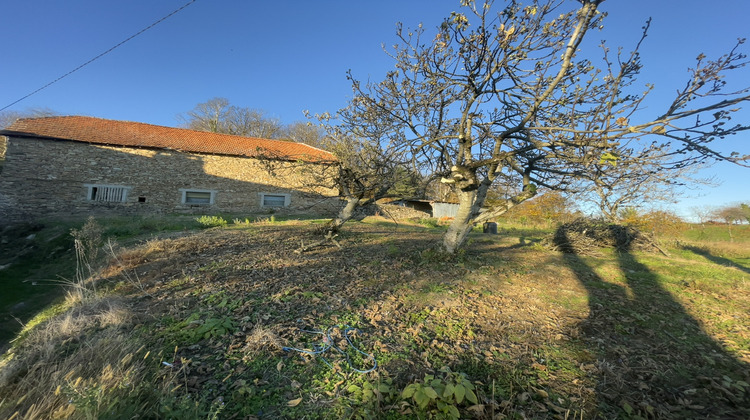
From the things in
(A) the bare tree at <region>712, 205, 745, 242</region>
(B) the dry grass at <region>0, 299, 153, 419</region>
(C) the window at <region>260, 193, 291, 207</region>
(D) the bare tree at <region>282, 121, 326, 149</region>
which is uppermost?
(D) the bare tree at <region>282, 121, 326, 149</region>

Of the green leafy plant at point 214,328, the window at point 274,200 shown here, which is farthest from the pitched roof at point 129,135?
the green leafy plant at point 214,328

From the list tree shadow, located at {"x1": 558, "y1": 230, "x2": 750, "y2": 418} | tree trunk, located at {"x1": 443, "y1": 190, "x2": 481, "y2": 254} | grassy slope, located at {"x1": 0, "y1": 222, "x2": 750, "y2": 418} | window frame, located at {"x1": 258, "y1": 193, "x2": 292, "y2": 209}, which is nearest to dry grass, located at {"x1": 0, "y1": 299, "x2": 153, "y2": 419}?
grassy slope, located at {"x1": 0, "y1": 222, "x2": 750, "y2": 418}

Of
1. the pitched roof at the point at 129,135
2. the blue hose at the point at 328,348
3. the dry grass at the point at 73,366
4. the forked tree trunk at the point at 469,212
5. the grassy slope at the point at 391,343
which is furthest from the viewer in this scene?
the pitched roof at the point at 129,135

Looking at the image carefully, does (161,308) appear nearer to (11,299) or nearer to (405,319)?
(405,319)

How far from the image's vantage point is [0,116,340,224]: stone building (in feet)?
44.7

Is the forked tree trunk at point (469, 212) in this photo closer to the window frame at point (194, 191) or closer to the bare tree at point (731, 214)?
the window frame at point (194, 191)

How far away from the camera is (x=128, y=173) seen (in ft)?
50.5

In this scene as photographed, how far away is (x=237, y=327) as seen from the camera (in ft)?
10.3

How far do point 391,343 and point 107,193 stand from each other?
18.3m

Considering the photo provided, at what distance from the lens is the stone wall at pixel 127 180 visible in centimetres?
1353

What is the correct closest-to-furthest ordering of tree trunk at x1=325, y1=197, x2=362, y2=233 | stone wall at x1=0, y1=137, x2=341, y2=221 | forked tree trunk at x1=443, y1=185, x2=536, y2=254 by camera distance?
forked tree trunk at x1=443, y1=185, x2=536, y2=254 < tree trunk at x1=325, y1=197, x2=362, y2=233 < stone wall at x1=0, y1=137, x2=341, y2=221

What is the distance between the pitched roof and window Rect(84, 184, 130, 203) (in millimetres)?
2188

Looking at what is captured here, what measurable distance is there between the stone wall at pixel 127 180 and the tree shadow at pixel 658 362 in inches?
423

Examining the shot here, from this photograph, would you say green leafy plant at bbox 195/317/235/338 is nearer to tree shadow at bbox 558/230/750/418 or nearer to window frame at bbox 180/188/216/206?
tree shadow at bbox 558/230/750/418
